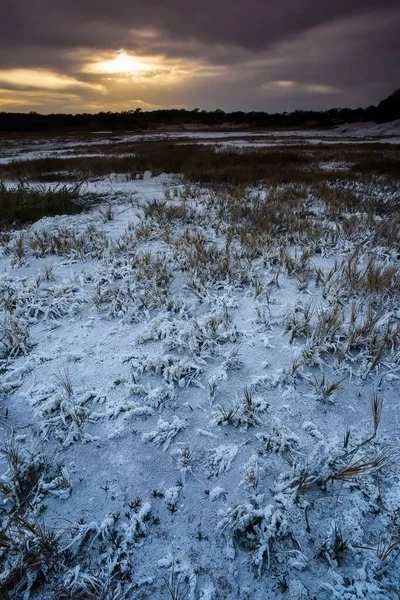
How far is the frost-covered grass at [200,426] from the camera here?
159 centimetres

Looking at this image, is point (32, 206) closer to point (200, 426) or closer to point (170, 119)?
point (200, 426)

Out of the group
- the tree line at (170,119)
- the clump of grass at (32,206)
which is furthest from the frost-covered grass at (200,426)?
the tree line at (170,119)

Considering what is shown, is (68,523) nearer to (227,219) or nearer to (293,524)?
(293,524)

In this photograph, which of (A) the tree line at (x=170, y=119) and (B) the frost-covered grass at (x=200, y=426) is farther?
(A) the tree line at (x=170, y=119)

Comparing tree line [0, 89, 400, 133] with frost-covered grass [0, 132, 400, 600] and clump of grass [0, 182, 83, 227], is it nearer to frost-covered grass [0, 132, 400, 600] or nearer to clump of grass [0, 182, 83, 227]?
clump of grass [0, 182, 83, 227]

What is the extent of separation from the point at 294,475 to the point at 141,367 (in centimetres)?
148

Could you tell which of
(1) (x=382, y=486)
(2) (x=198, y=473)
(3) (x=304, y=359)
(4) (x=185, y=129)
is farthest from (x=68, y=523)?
(4) (x=185, y=129)

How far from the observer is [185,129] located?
55.4 meters

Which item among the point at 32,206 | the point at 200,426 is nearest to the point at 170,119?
the point at 32,206

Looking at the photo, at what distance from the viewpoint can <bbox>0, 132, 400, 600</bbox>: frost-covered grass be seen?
1592 millimetres

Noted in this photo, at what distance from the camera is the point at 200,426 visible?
235 centimetres

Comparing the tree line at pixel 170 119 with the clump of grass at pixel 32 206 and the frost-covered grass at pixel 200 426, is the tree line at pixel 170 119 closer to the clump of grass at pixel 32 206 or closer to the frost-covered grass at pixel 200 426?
the clump of grass at pixel 32 206

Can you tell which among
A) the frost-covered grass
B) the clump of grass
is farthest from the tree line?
the frost-covered grass

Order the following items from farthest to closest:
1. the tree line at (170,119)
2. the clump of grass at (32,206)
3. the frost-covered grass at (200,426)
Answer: the tree line at (170,119) → the clump of grass at (32,206) → the frost-covered grass at (200,426)
